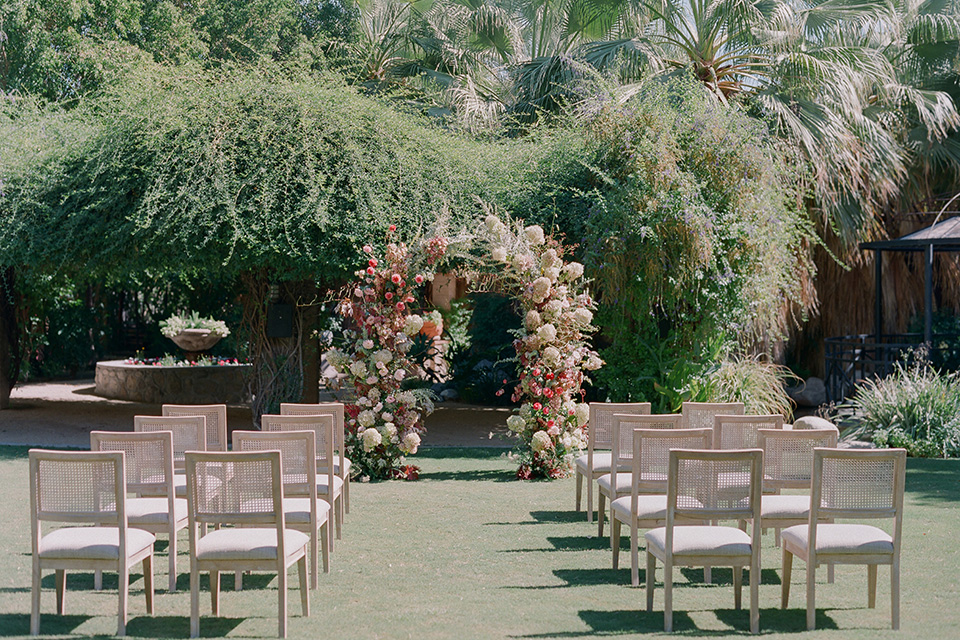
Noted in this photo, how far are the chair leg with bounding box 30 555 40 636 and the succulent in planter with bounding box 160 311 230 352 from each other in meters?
13.4

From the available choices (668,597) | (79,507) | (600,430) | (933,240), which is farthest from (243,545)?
(933,240)

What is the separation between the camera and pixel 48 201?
1254 centimetres

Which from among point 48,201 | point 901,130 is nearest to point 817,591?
point 48,201

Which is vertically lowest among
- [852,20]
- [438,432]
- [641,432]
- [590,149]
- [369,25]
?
[438,432]

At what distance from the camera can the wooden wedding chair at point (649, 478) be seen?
19.1ft

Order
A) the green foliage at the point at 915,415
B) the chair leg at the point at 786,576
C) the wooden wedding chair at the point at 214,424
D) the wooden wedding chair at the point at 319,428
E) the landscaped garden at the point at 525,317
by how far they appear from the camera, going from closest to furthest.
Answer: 1. the landscaped garden at the point at 525,317
2. the chair leg at the point at 786,576
3. the wooden wedding chair at the point at 319,428
4. the wooden wedding chair at the point at 214,424
5. the green foliage at the point at 915,415

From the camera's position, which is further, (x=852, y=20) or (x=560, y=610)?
(x=852, y=20)

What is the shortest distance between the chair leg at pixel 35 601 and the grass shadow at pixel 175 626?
0.45 meters

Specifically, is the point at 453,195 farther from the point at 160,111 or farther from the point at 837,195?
the point at 837,195

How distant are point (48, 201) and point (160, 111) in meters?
2.08

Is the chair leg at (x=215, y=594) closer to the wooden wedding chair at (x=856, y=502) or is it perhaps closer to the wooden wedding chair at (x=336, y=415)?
the wooden wedding chair at (x=336, y=415)

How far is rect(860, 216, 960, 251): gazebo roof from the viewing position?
13.0m

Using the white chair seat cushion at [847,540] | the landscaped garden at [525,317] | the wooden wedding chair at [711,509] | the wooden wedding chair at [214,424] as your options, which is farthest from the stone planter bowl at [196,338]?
the white chair seat cushion at [847,540]

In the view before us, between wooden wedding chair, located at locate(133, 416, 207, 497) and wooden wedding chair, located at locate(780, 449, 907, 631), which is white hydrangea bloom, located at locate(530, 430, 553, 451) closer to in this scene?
→ wooden wedding chair, located at locate(133, 416, 207, 497)
